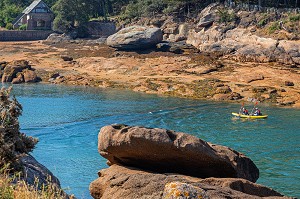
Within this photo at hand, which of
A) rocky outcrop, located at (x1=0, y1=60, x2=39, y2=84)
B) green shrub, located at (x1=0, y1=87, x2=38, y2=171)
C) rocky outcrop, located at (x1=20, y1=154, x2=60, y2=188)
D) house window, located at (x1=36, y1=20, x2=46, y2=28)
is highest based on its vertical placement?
green shrub, located at (x1=0, y1=87, x2=38, y2=171)

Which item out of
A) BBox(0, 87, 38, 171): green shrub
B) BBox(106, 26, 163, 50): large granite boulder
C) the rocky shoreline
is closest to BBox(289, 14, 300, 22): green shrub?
the rocky shoreline

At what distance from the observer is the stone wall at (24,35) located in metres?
89.0

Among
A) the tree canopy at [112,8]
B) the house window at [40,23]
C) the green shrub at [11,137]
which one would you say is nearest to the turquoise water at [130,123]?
→ the green shrub at [11,137]

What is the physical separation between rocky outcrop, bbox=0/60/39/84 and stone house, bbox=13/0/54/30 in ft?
108

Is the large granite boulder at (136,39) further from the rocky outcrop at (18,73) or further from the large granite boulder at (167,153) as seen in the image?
Answer: the large granite boulder at (167,153)

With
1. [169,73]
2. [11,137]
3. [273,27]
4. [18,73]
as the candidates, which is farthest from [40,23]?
[11,137]

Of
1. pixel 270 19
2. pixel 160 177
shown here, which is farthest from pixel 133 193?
pixel 270 19

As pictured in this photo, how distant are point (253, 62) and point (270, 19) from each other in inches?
306

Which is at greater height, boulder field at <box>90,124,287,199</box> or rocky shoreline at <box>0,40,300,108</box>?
boulder field at <box>90,124,287,199</box>

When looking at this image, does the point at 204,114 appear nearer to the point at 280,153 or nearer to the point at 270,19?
the point at 280,153

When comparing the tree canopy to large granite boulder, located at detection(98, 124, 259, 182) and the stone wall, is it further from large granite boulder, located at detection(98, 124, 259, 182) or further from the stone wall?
large granite boulder, located at detection(98, 124, 259, 182)

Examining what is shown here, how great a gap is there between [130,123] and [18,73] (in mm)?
29411

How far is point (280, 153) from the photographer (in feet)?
98.7

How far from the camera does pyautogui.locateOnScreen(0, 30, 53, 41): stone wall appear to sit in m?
89.0
